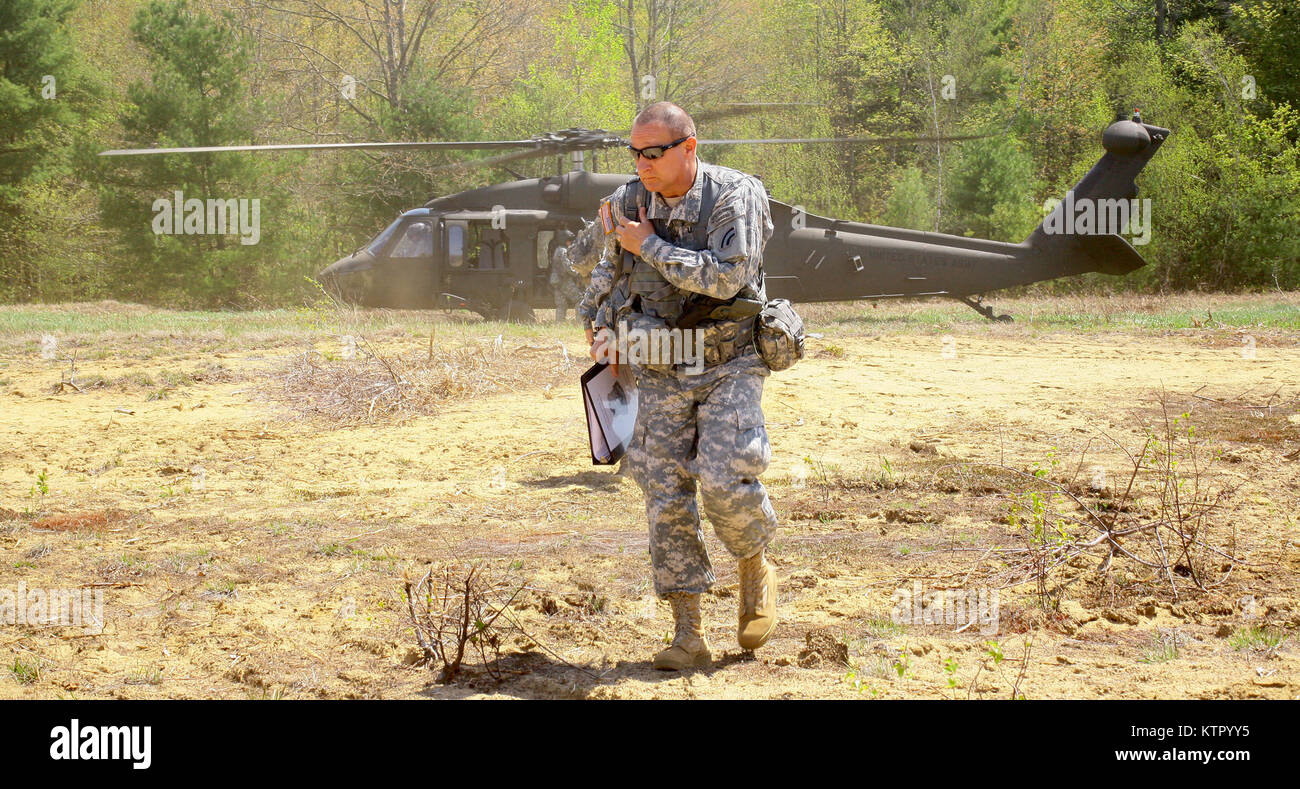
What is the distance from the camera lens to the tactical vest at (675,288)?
3.82 m

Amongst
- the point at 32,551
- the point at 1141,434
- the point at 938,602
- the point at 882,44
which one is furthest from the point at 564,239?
the point at 882,44

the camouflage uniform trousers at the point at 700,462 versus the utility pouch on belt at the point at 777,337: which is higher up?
the utility pouch on belt at the point at 777,337

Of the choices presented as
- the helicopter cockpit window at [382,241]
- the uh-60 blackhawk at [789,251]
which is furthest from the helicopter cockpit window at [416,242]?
the helicopter cockpit window at [382,241]

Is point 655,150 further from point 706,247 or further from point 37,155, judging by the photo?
point 37,155

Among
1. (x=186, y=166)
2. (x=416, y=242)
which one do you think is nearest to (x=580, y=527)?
(x=416, y=242)

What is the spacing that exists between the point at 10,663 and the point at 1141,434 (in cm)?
724

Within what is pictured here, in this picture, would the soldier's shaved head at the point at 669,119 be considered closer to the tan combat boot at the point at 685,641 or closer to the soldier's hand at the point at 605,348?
the soldier's hand at the point at 605,348

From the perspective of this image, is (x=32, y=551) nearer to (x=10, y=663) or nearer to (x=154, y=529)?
(x=154, y=529)

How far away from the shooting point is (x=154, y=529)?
5.82 m

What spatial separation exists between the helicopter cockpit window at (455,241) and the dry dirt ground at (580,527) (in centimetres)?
498

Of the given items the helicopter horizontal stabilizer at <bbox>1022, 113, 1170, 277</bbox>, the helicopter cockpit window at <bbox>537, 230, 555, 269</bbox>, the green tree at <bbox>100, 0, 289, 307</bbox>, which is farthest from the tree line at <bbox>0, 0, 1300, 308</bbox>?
the helicopter horizontal stabilizer at <bbox>1022, 113, 1170, 277</bbox>

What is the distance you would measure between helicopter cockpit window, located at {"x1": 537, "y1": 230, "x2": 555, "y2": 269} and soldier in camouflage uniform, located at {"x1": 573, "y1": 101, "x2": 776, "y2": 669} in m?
12.7

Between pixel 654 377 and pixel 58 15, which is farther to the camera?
pixel 58 15

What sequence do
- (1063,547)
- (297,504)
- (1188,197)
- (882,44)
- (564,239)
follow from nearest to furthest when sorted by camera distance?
(1063,547) < (297,504) < (564,239) < (1188,197) < (882,44)
